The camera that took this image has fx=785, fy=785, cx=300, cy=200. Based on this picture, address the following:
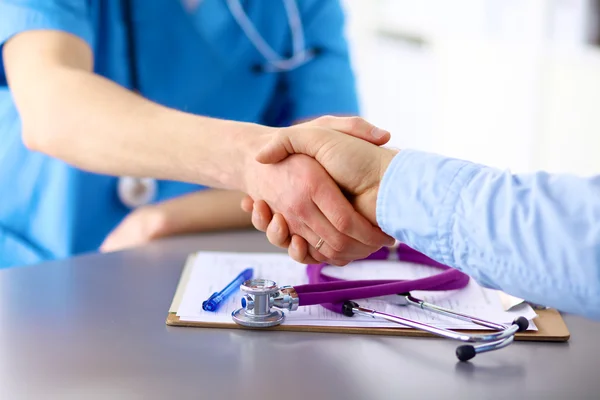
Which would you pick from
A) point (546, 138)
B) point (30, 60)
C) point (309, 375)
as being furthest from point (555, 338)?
point (546, 138)

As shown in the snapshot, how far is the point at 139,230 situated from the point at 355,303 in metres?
0.46

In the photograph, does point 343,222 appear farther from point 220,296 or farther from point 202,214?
point 202,214

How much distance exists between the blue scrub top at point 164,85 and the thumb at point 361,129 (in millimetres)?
405

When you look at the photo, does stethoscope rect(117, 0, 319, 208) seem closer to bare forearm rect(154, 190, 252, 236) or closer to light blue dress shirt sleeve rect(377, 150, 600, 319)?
bare forearm rect(154, 190, 252, 236)

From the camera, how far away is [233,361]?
27.8 inches

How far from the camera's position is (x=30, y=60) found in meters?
1.09

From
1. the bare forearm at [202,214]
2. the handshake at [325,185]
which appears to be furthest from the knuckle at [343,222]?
the bare forearm at [202,214]

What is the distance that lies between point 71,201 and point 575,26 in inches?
82.0

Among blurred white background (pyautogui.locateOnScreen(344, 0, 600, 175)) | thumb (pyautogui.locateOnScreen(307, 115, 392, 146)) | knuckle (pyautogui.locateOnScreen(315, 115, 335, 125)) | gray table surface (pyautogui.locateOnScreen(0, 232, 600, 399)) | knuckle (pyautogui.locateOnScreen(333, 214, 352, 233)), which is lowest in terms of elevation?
gray table surface (pyautogui.locateOnScreen(0, 232, 600, 399))

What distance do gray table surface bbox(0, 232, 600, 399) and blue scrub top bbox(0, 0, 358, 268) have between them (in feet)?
1.40

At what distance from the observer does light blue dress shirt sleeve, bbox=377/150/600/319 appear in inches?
25.0

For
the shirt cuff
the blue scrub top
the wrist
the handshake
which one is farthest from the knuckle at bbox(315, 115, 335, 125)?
the blue scrub top

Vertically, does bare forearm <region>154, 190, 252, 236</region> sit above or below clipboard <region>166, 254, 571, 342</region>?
above

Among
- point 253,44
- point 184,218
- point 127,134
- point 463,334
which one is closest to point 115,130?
point 127,134
